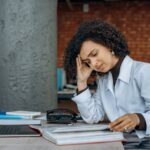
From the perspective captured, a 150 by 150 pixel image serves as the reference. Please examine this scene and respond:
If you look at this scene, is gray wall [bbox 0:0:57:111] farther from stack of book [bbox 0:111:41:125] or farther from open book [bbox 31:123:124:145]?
open book [bbox 31:123:124:145]

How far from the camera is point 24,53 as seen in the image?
2586 millimetres

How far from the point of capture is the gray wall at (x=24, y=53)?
2.57 m

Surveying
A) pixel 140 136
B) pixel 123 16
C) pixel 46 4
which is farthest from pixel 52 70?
pixel 123 16

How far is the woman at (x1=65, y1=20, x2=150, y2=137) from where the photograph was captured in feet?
6.45

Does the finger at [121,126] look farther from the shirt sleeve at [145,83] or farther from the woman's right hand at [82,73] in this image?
the woman's right hand at [82,73]

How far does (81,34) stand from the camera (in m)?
2.05

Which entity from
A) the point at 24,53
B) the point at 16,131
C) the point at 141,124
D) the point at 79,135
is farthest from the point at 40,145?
the point at 24,53

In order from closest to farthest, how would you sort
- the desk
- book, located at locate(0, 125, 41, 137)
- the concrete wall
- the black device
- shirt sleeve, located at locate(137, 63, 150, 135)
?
the desk → book, located at locate(0, 125, 41, 137) → shirt sleeve, located at locate(137, 63, 150, 135) → the black device → the concrete wall

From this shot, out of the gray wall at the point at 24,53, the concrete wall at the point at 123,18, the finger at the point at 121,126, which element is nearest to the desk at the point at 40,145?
the finger at the point at 121,126

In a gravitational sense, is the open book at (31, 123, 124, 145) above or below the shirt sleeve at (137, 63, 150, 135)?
below

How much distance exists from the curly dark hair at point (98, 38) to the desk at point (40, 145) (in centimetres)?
61

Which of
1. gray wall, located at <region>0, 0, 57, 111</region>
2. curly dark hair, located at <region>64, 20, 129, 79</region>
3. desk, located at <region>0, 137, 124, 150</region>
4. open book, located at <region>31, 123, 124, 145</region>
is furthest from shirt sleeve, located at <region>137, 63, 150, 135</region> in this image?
gray wall, located at <region>0, 0, 57, 111</region>

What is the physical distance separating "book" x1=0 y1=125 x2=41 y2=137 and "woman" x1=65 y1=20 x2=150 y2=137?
1.19 feet

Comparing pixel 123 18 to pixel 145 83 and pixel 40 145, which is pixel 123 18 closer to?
pixel 145 83
